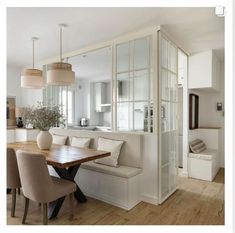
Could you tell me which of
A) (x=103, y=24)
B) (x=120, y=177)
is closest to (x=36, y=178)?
(x=120, y=177)

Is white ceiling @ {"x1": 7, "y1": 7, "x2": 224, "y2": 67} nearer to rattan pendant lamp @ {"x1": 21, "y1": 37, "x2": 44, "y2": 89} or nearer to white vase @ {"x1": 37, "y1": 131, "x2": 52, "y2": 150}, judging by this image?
rattan pendant lamp @ {"x1": 21, "y1": 37, "x2": 44, "y2": 89}

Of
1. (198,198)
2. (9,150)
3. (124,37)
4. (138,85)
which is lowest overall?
(198,198)

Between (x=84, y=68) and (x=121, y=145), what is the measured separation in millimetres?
2789

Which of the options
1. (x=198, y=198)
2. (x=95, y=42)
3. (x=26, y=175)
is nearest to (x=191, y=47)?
(x=95, y=42)

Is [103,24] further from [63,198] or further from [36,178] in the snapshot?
[63,198]

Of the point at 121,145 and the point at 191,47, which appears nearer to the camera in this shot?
the point at 121,145

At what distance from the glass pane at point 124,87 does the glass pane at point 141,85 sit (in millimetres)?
88

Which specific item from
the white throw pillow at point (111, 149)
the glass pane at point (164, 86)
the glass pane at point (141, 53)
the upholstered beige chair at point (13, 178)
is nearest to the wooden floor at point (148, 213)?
the upholstered beige chair at point (13, 178)

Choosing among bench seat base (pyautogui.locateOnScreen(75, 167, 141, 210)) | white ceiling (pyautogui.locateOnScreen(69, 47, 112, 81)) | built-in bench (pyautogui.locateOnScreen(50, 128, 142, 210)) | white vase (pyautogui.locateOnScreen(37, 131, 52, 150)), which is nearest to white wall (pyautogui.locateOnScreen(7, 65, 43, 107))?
white ceiling (pyautogui.locateOnScreen(69, 47, 112, 81))

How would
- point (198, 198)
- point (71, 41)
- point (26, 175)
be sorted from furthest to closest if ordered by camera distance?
point (71, 41) → point (198, 198) → point (26, 175)

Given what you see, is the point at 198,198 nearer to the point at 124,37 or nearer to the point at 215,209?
the point at 215,209

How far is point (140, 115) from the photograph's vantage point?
3010mm

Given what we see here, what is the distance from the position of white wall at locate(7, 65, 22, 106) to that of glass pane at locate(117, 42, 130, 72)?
3245 millimetres
